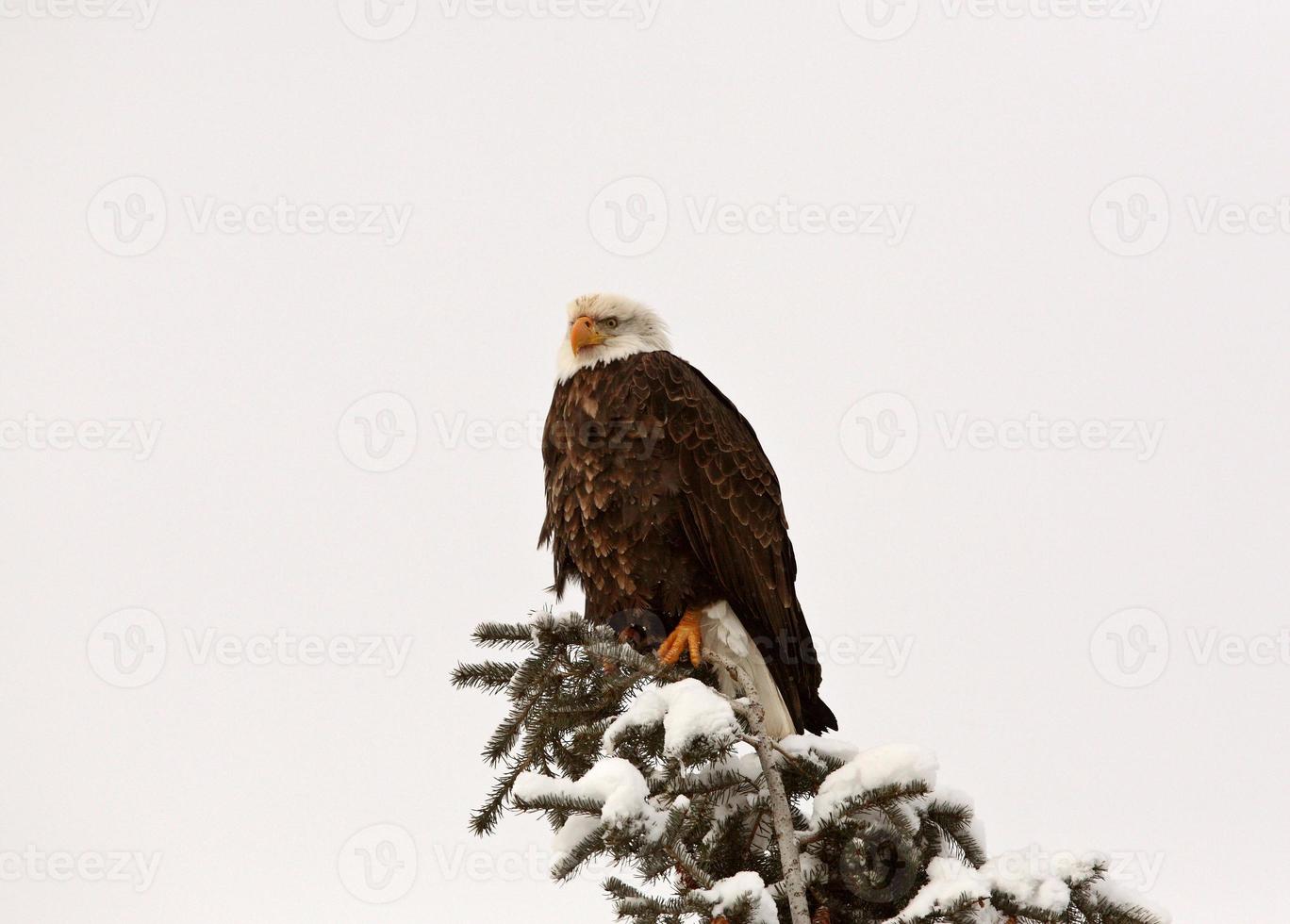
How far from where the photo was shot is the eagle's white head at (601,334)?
4.48 metres

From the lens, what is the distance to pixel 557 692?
3129 mm

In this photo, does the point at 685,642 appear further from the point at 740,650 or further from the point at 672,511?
the point at 672,511

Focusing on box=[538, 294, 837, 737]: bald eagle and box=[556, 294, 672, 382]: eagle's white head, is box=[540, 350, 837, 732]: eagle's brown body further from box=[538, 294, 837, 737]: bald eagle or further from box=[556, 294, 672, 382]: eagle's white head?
box=[556, 294, 672, 382]: eagle's white head

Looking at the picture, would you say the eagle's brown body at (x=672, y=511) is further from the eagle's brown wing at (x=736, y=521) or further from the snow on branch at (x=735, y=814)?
the snow on branch at (x=735, y=814)

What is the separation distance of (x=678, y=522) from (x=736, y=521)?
0.22 meters

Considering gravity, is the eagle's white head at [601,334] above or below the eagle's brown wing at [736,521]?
above

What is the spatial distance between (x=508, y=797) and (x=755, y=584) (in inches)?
63.8

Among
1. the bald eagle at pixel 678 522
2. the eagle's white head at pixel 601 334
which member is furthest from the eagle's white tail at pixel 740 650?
the eagle's white head at pixel 601 334

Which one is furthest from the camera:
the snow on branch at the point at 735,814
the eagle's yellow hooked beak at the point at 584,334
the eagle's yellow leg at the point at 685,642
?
the eagle's yellow hooked beak at the point at 584,334

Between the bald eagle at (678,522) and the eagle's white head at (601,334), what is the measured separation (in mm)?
28

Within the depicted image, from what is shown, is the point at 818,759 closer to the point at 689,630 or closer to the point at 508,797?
the point at 508,797

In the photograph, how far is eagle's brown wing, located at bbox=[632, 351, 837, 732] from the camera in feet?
13.8

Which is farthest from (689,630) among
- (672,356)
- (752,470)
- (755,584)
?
(672,356)

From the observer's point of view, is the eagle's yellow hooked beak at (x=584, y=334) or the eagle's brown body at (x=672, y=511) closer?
the eagle's brown body at (x=672, y=511)
